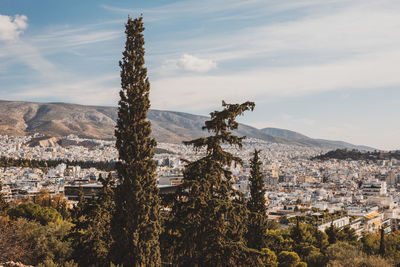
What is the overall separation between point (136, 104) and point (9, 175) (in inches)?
3356

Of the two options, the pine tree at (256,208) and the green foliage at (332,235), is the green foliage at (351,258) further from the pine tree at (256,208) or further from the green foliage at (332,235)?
the green foliage at (332,235)

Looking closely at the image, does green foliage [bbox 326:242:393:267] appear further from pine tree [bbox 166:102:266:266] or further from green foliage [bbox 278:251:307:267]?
pine tree [bbox 166:102:266:266]

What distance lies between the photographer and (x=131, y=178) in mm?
11031

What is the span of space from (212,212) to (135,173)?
253 centimetres

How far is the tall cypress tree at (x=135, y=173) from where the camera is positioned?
35.3 feet

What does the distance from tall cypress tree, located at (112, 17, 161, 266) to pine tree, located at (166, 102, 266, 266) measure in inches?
43.9

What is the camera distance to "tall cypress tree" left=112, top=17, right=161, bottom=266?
1077 centimetres

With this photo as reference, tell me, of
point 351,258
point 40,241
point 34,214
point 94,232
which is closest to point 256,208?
point 351,258

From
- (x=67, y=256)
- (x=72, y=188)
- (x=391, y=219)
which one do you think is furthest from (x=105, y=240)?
(x=72, y=188)

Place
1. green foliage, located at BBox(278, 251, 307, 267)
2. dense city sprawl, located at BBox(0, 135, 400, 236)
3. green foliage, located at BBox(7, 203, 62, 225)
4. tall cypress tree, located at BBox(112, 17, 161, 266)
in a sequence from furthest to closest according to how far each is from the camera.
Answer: dense city sprawl, located at BBox(0, 135, 400, 236) < green foliage, located at BBox(7, 203, 62, 225) < green foliage, located at BBox(278, 251, 307, 267) < tall cypress tree, located at BBox(112, 17, 161, 266)

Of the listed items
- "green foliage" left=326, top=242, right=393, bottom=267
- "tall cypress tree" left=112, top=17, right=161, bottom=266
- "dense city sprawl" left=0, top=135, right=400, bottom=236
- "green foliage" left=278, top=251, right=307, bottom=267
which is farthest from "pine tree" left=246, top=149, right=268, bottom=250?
"tall cypress tree" left=112, top=17, right=161, bottom=266

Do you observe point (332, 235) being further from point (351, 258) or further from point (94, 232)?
point (94, 232)

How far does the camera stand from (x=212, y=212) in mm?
9617

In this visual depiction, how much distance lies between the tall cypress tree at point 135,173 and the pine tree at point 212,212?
1.11 meters
